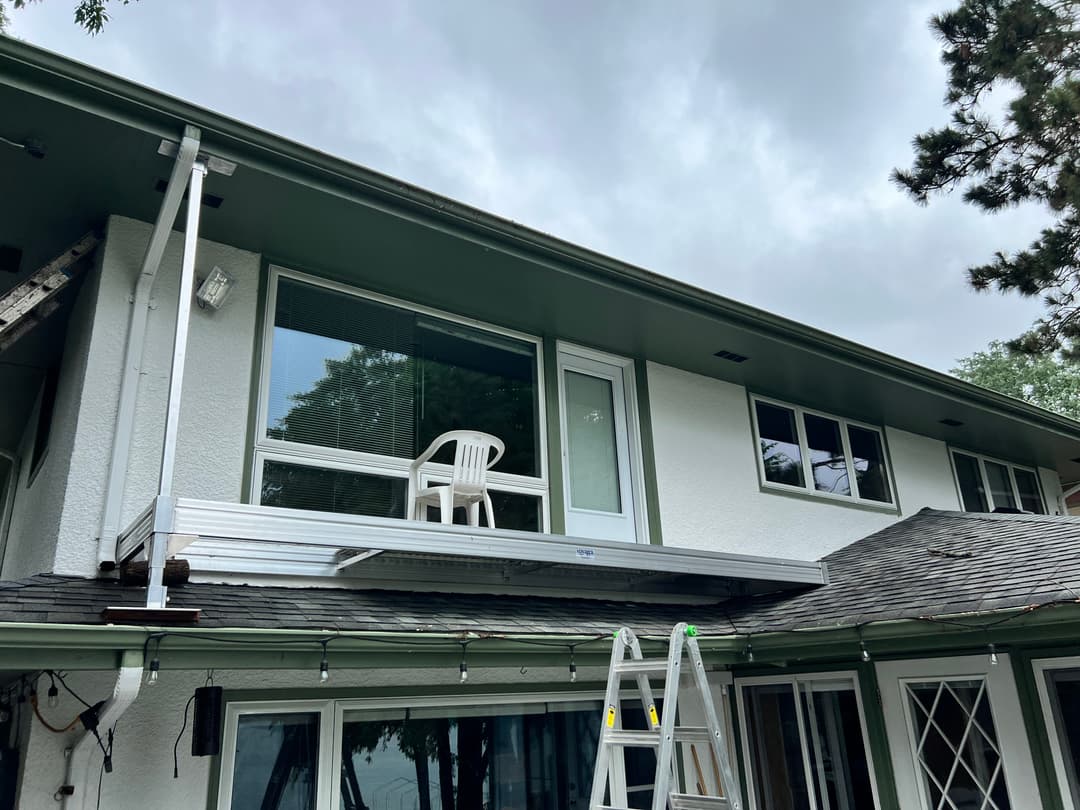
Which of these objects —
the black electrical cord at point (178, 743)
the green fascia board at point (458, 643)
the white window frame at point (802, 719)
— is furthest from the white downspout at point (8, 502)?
the white window frame at point (802, 719)

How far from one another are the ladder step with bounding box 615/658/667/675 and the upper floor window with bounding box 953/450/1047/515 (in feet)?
24.5

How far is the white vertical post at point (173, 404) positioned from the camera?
354cm

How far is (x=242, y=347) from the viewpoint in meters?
5.35

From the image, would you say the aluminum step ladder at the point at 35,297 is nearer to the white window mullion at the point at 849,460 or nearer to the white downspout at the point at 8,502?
the white downspout at the point at 8,502

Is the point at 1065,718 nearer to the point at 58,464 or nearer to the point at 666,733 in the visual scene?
the point at 666,733

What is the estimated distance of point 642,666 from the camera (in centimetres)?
418

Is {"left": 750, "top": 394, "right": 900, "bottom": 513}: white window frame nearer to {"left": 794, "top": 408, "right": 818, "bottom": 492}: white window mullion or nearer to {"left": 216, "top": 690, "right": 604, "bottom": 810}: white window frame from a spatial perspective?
{"left": 794, "top": 408, "right": 818, "bottom": 492}: white window mullion

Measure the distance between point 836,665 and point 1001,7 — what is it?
518cm

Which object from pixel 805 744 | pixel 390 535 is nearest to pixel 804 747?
pixel 805 744

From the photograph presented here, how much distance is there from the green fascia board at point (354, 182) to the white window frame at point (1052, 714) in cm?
319

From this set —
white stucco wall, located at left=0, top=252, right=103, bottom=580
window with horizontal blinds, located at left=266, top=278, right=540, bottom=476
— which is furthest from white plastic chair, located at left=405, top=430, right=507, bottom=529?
white stucco wall, located at left=0, top=252, right=103, bottom=580

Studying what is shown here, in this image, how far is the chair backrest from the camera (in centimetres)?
539

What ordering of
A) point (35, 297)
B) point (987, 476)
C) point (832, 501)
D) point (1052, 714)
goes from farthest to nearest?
point (987, 476) < point (832, 501) < point (1052, 714) < point (35, 297)

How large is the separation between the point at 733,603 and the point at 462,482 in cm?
287
